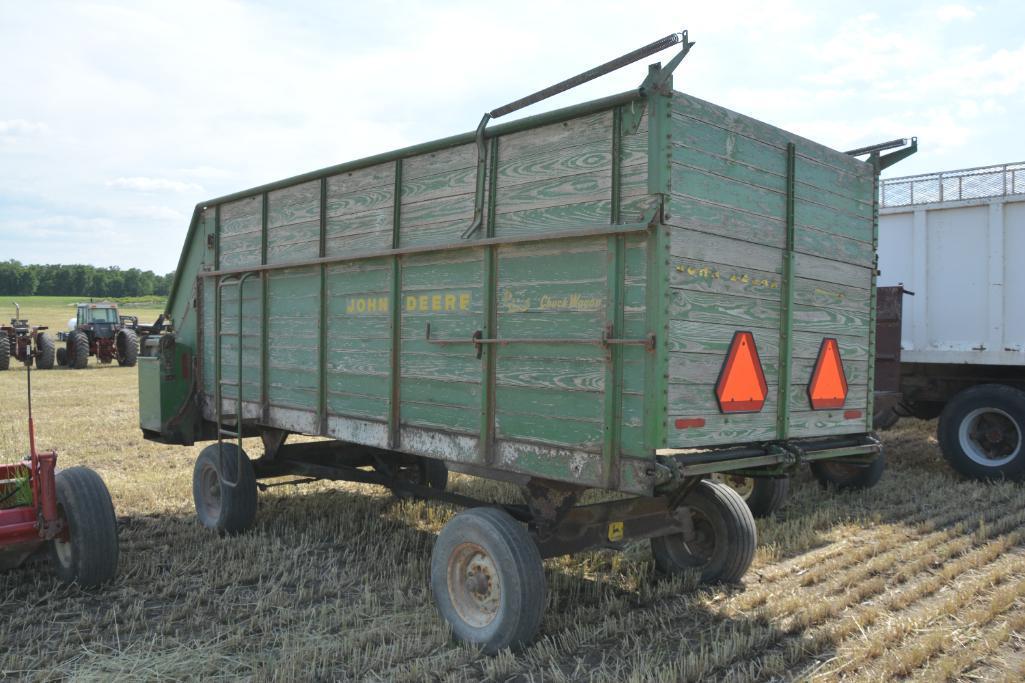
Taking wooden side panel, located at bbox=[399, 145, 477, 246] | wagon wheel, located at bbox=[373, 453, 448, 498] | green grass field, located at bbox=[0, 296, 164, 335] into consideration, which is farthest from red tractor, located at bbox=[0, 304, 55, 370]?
green grass field, located at bbox=[0, 296, 164, 335]

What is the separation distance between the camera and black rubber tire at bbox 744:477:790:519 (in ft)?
20.9

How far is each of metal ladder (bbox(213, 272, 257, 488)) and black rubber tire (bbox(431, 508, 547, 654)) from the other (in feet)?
7.95

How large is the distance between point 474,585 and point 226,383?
3.22 meters

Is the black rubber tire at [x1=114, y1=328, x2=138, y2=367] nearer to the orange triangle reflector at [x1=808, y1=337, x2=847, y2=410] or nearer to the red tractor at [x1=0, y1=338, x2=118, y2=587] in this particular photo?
the red tractor at [x1=0, y1=338, x2=118, y2=587]

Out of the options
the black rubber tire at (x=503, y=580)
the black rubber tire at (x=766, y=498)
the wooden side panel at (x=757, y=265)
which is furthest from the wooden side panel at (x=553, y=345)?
the black rubber tire at (x=766, y=498)

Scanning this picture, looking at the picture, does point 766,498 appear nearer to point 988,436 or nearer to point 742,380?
point 742,380

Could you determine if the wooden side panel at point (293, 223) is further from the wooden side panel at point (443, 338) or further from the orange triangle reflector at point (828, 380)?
the orange triangle reflector at point (828, 380)

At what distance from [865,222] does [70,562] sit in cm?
499

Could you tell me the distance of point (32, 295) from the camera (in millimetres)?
69188

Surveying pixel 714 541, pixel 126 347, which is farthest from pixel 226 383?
pixel 126 347

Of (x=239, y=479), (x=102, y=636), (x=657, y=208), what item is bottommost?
(x=102, y=636)

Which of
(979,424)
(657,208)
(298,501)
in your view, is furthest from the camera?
(979,424)

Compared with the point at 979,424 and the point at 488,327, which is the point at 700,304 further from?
the point at 979,424

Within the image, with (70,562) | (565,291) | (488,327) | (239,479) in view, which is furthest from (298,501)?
(565,291)
